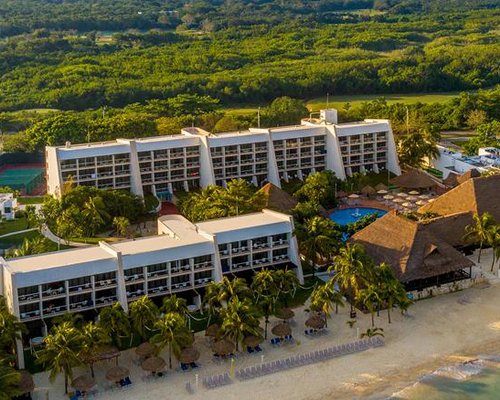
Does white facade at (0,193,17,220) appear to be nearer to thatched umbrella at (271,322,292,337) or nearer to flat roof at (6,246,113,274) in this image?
flat roof at (6,246,113,274)

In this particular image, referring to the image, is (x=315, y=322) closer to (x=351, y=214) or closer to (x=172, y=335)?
(x=172, y=335)

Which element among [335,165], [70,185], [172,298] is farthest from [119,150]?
[172,298]

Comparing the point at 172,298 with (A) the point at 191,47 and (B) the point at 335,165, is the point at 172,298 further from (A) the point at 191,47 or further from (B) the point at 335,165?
(A) the point at 191,47

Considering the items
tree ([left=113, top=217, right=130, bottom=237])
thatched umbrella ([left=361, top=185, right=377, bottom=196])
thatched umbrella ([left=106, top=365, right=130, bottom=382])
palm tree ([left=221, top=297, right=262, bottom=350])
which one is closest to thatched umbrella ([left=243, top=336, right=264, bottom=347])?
palm tree ([left=221, top=297, right=262, bottom=350])

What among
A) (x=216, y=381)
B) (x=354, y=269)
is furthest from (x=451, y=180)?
(x=216, y=381)

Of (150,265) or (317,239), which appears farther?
(317,239)

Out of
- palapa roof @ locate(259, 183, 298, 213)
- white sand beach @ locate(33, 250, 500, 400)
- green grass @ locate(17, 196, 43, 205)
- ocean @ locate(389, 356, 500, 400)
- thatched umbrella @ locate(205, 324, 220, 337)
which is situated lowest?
ocean @ locate(389, 356, 500, 400)
